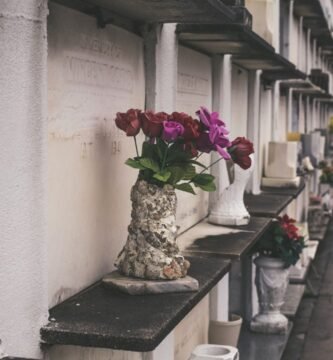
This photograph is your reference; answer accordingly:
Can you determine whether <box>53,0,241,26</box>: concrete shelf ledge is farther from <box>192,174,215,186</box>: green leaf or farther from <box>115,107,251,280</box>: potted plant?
<box>192,174,215,186</box>: green leaf

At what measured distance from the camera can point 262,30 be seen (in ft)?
24.0

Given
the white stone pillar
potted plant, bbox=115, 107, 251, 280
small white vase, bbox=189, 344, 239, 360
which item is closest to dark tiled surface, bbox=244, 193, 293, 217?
small white vase, bbox=189, 344, 239, 360

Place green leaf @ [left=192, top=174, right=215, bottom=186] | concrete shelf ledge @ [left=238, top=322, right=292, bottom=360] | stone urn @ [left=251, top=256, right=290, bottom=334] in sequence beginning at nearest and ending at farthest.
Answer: green leaf @ [left=192, top=174, right=215, bottom=186] < concrete shelf ledge @ [left=238, top=322, right=292, bottom=360] < stone urn @ [left=251, top=256, right=290, bottom=334]

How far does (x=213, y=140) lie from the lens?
3479 millimetres

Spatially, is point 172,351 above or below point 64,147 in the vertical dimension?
below

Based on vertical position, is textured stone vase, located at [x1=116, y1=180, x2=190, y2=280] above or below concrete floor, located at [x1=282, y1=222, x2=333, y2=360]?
above

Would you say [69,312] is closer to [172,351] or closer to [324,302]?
[172,351]

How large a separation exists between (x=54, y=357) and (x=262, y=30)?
4792 millimetres

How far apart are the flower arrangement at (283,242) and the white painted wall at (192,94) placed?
170cm

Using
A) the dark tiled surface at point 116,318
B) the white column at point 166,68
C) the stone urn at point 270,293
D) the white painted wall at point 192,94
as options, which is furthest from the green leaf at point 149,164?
the stone urn at point 270,293

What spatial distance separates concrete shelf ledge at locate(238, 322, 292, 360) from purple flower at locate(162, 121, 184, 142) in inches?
160

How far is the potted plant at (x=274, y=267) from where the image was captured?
750 centimetres

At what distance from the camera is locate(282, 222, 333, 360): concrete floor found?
8.29 metres

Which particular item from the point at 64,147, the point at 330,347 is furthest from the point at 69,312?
the point at 330,347
